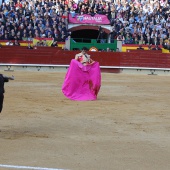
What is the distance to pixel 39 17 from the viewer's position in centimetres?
2391

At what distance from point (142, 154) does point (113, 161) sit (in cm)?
52

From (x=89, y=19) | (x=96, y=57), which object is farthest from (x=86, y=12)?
(x=96, y=57)

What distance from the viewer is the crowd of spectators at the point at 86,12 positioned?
23.4 m

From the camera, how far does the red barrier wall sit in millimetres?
23203

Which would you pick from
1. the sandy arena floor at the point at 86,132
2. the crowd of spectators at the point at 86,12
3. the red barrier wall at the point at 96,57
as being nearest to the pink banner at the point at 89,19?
the crowd of spectators at the point at 86,12

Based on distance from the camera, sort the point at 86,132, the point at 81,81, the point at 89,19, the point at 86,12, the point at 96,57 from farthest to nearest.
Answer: the point at 86,12, the point at 89,19, the point at 96,57, the point at 81,81, the point at 86,132

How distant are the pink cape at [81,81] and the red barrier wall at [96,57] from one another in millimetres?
10881

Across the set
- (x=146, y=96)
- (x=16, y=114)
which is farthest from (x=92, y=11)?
(x=16, y=114)

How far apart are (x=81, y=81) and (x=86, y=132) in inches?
187

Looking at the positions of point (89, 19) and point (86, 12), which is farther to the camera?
point (86, 12)

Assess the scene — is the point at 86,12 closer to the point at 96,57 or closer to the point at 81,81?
the point at 96,57

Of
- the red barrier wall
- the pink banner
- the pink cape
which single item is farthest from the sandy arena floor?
the pink banner

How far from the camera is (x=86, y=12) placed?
25562 mm

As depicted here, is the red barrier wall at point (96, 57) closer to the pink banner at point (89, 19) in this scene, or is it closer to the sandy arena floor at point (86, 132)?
the pink banner at point (89, 19)
